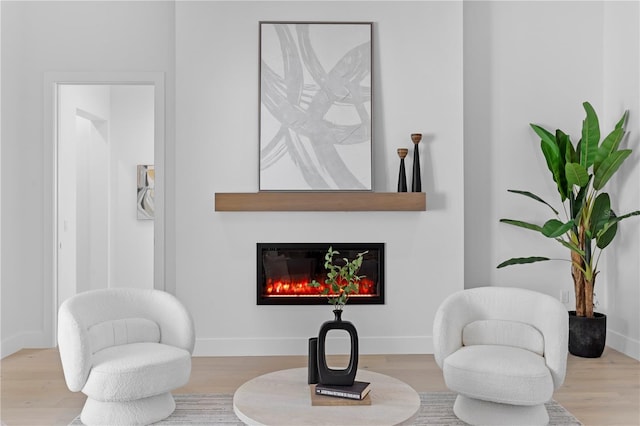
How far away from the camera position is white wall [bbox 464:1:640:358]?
14.7ft

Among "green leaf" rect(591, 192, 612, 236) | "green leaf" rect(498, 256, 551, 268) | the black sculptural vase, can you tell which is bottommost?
the black sculptural vase

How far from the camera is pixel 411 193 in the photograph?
4.06 m

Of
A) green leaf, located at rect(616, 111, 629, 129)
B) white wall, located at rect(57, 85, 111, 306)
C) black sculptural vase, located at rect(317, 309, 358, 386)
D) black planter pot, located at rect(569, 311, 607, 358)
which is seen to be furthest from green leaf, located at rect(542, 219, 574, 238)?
white wall, located at rect(57, 85, 111, 306)

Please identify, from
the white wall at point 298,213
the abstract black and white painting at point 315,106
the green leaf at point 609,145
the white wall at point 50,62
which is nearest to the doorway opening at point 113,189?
the white wall at point 50,62

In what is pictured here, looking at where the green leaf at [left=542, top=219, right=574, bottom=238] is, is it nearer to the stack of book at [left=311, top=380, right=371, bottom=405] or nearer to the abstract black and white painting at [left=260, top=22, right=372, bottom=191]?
the abstract black and white painting at [left=260, top=22, right=372, bottom=191]

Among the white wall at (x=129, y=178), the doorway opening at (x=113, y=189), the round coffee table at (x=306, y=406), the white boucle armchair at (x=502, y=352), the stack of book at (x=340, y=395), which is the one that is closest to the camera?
the round coffee table at (x=306, y=406)

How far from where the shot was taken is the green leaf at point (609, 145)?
4047 mm

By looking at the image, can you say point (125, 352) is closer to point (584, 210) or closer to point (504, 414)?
point (504, 414)

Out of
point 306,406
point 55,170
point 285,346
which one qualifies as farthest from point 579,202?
point 55,170

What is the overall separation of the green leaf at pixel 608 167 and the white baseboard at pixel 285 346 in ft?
5.73

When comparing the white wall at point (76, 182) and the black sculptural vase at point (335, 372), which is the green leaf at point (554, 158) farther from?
the white wall at point (76, 182)

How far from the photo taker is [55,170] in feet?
14.4

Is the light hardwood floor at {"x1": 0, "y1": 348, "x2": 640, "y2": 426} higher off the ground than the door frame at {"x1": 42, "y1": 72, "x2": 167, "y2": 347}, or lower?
lower

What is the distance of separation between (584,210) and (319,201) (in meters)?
2.06
